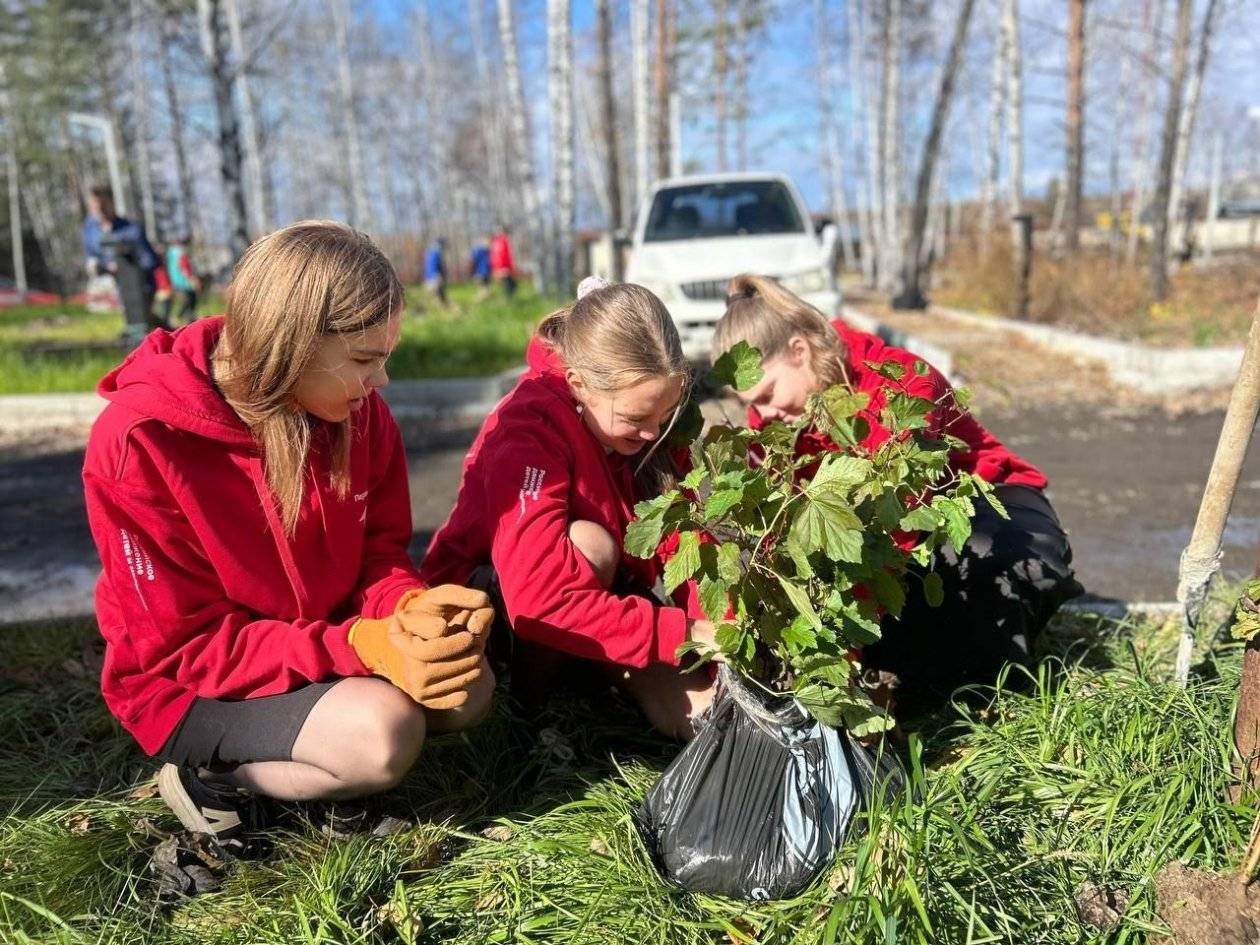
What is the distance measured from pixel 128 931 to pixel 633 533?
1.08m

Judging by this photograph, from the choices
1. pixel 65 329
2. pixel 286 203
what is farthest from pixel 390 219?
pixel 65 329

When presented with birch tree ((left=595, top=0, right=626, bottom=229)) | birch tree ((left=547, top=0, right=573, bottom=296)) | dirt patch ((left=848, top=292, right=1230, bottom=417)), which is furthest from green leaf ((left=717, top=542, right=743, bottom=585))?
birch tree ((left=595, top=0, right=626, bottom=229))

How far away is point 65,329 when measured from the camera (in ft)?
51.3

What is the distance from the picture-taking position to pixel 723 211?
8727 millimetres

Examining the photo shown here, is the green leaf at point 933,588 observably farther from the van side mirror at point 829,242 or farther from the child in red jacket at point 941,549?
the van side mirror at point 829,242

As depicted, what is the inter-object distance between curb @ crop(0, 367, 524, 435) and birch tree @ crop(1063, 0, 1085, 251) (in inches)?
412

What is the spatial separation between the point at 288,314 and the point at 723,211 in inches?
300

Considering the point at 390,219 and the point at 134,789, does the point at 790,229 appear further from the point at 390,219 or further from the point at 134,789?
the point at 390,219

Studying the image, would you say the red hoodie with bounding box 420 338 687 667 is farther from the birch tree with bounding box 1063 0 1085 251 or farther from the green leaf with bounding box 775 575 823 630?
the birch tree with bounding box 1063 0 1085 251

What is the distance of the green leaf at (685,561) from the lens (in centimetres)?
152

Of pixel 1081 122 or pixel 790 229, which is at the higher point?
pixel 1081 122

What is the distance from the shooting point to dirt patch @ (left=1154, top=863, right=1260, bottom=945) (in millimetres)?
1417

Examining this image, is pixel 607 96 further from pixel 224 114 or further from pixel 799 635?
pixel 799 635

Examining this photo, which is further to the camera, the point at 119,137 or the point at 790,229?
the point at 119,137
